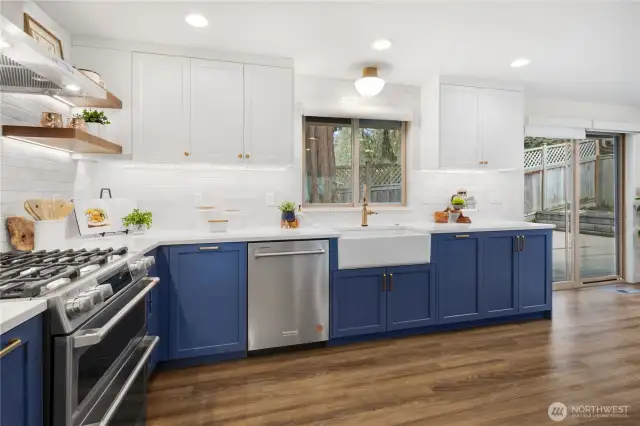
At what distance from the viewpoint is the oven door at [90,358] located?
1099 mm

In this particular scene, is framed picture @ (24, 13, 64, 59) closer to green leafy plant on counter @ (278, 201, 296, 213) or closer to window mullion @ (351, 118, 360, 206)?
green leafy plant on counter @ (278, 201, 296, 213)

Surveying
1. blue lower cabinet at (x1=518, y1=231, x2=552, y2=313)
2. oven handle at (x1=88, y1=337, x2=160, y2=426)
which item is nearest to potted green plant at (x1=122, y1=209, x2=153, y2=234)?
oven handle at (x1=88, y1=337, x2=160, y2=426)

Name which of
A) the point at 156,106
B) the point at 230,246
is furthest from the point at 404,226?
the point at 156,106

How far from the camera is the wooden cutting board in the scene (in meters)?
1.93

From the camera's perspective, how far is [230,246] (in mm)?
2611

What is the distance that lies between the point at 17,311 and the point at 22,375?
0.18 m

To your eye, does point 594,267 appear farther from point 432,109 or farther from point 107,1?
point 107,1

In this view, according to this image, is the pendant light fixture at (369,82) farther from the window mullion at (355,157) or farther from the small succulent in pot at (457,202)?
the small succulent in pot at (457,202)

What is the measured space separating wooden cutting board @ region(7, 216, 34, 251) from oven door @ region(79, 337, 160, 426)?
0.87m

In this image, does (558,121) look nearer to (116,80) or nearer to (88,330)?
(116,80)

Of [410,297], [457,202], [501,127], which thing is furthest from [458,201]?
[410,297]

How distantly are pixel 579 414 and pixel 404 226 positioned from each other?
1953mm

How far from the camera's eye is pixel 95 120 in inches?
98.3

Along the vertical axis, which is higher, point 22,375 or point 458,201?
point 458,201
